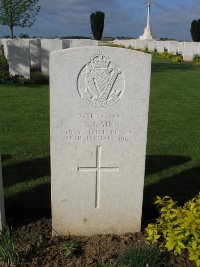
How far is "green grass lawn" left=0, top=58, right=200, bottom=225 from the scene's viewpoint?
4.55 metres

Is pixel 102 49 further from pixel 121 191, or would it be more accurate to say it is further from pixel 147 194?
pixel 147 194

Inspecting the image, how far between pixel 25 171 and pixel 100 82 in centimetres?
233

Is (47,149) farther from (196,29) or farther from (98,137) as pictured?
(196,29)

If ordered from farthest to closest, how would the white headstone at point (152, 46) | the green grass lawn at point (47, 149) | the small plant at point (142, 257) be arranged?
the white headstone at point (152, 46) < the green grass lawn at point (47, 149) < the small plant at point (142, 257)

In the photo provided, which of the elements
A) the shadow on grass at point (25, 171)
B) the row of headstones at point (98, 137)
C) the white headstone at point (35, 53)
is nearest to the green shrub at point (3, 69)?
the white headstone at point (35, 53)

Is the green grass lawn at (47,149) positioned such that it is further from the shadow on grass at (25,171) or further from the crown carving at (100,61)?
the crown carving at (100,61)

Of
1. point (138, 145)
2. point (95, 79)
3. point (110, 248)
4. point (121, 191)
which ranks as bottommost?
point (110, 248)

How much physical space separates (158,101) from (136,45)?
26.9 metres

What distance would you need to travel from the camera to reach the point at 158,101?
10031 mm

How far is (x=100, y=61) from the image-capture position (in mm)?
3211

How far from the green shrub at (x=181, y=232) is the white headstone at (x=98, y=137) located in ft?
1.03

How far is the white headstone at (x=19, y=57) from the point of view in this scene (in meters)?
12.7

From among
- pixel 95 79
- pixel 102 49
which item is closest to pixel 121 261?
pixel 95 79

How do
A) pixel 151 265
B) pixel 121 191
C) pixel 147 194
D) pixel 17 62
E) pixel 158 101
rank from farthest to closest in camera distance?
pixel 17 62 < pixel 158 101 < pixel 147 194 < pixel 121 191 < pixel 151 265
